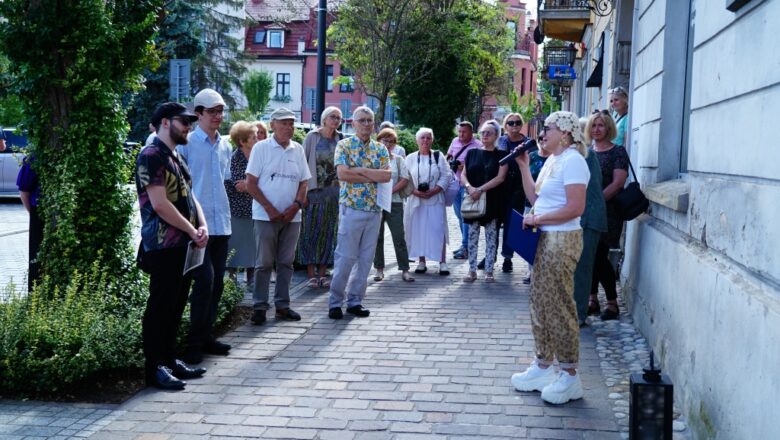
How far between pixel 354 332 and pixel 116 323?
2284mm

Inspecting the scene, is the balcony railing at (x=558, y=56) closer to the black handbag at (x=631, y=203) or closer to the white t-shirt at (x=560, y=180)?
the black handbag at (x=631, y=203)

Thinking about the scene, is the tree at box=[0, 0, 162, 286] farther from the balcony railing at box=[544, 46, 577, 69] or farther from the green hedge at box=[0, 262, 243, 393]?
the balcony railing at box=[544, 46, 577, 69]

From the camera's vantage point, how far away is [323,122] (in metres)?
9.69

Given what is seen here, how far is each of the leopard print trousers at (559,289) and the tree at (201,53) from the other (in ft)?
121

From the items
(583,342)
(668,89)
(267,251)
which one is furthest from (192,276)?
(668,89)

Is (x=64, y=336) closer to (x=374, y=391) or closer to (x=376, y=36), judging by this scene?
(x=374, y=391)

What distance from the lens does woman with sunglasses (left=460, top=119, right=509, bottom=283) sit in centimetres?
1072

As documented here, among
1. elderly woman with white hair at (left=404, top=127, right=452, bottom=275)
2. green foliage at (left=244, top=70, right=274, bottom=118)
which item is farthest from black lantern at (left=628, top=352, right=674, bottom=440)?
green foliage at (left=244, top=70, right=274, bottom=118)

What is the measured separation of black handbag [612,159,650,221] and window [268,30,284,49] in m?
71.8

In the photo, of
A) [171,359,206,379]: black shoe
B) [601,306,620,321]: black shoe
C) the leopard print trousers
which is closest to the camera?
the leopard print trousers

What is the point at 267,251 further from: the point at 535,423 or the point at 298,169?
the point at 535,423

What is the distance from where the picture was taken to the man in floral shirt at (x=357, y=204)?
27.4 feet

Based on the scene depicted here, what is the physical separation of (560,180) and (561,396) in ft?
4.44

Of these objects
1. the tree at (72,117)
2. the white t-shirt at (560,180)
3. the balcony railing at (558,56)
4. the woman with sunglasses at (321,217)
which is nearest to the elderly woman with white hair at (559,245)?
the white t-shirt at (560,180)
